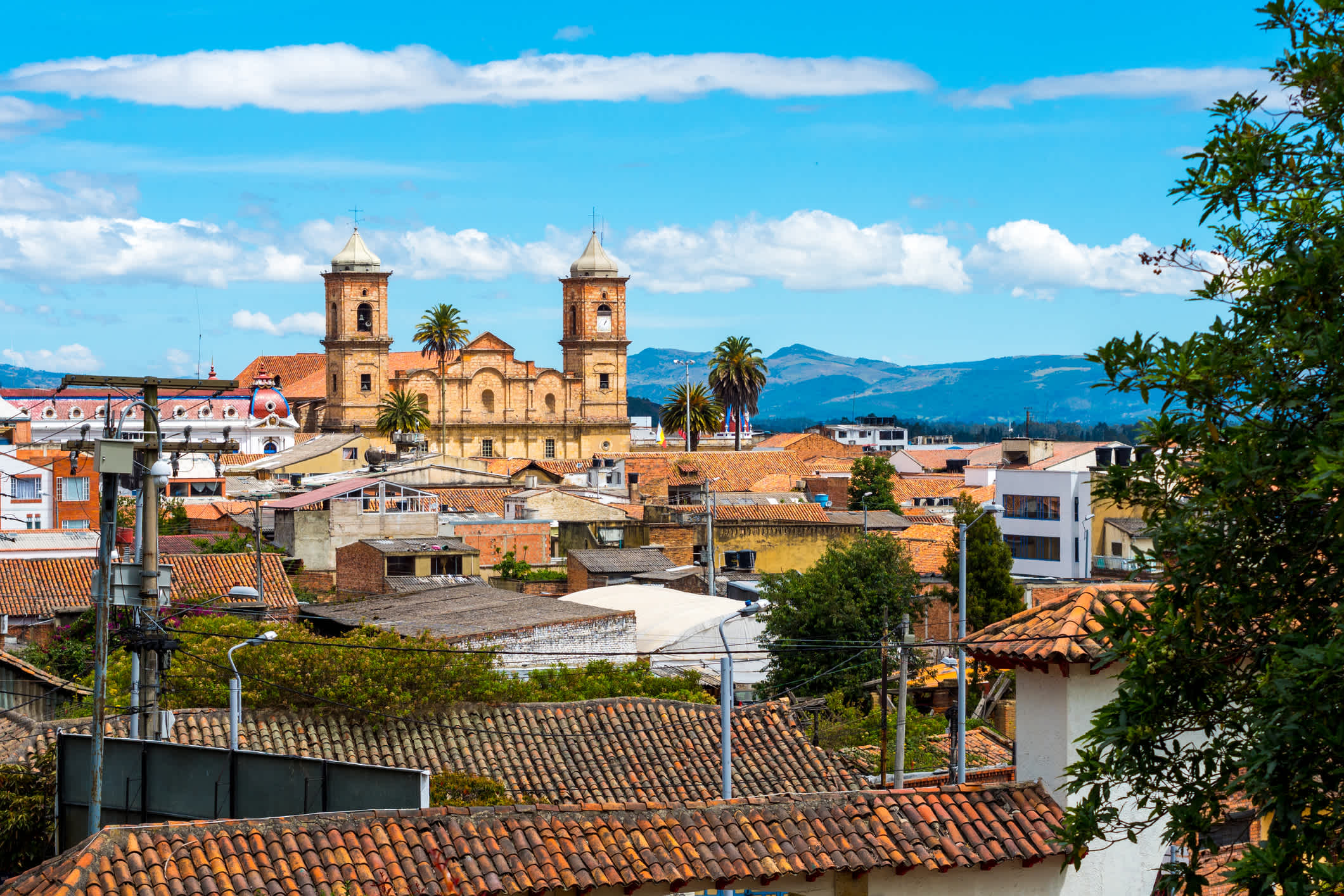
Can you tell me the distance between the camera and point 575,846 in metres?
12.0

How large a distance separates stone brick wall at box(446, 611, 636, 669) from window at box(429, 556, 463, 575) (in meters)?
14.4

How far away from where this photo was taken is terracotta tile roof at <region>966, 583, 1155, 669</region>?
42.8 ft

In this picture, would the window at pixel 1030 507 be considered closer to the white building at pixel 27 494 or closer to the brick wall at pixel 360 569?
the brick wall at pixel 360 569

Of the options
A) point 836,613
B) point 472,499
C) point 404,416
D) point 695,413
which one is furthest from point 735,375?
point 836,613

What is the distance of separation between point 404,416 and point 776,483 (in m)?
46.4

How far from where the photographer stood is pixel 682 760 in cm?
2408

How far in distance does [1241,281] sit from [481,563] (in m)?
49.1

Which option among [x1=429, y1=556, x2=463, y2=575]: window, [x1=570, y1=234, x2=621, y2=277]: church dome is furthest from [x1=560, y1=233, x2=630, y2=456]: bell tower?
[x1=429, y1=556, x2=463, y2=575]: window

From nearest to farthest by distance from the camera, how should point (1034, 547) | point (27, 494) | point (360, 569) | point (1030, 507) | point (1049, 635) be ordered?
point (1049, 635) → point (360, 569) → point (27, 494) → point (1034, 547) → point (1030, 507)

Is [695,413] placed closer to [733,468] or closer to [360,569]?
[733,468]

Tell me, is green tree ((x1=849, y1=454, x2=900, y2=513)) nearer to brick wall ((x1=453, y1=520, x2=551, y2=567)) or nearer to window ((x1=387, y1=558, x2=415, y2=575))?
brick wall ((x1=453, y1=520, x2=551, y2=567))

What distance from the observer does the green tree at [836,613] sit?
121 feet

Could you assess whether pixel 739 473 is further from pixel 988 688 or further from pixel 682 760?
pixel 682 760

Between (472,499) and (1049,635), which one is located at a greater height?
(1049,635)
